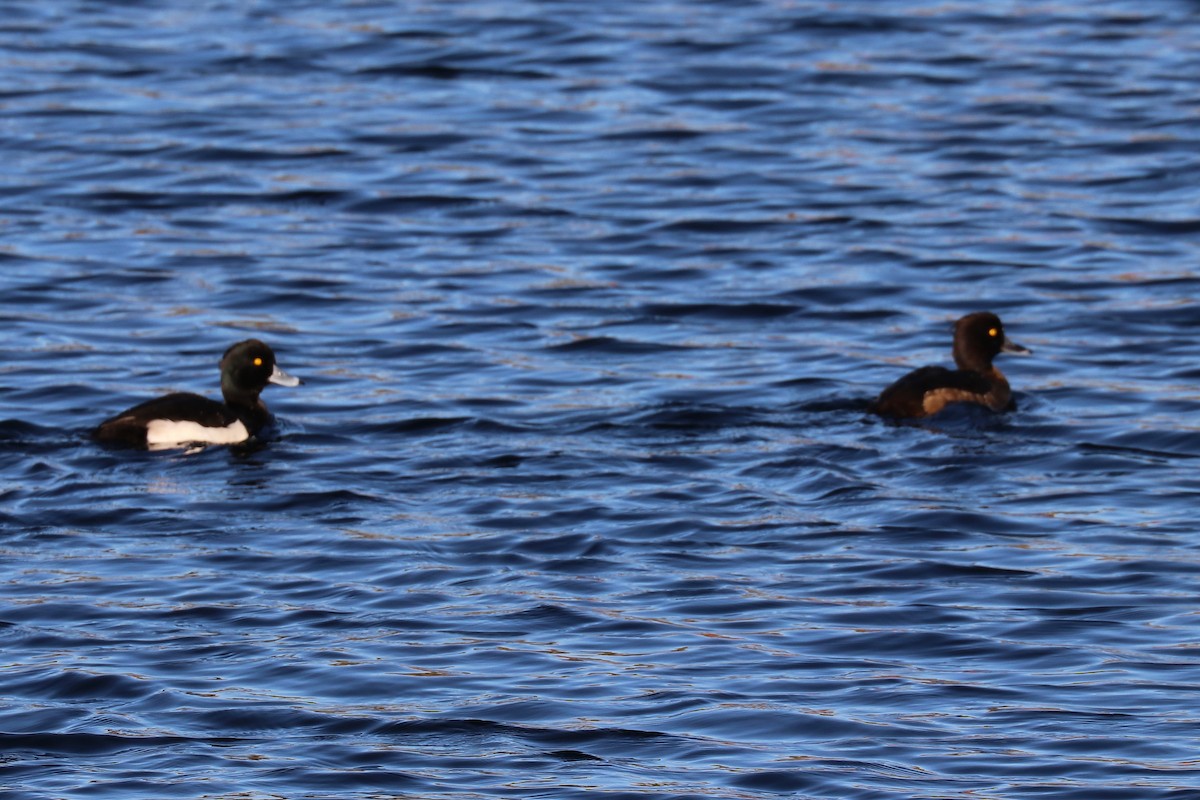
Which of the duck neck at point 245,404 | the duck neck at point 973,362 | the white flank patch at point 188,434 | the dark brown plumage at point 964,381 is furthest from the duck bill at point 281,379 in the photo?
the duck neck at point 973,362

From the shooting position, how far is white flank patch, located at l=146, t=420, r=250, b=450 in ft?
45.0

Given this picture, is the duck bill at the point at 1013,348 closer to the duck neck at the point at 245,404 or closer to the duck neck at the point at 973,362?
the duck neck at the point at 973,362

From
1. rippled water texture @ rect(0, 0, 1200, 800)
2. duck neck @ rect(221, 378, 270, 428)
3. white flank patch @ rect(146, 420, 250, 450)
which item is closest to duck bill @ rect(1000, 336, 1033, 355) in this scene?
rippled water texture @ rect(0, 0, 1200, 800)

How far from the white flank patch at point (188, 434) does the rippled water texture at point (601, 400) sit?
7.2 inches

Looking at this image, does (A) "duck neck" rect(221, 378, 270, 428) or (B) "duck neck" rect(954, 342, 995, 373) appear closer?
(A) "duck neck" rect(221, 378, 270, 428)

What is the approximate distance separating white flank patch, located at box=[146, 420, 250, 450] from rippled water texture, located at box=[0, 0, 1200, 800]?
0.18 meters

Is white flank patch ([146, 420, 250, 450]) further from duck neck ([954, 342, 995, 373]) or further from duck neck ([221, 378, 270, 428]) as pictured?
duck neck ([954, 342, 995, 373])

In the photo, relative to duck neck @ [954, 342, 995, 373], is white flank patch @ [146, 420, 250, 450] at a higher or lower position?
higher

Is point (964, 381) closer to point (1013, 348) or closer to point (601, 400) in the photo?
point (1013, 348)

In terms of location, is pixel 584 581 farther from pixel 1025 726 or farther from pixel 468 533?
pixel 1025 726

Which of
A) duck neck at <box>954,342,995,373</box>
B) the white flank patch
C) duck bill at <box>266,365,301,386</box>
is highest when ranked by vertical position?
duck bill at <box>266,365,301,386</box>

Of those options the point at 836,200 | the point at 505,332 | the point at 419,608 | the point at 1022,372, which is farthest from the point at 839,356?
the point at 419,608

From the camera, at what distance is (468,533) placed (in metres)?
11.9

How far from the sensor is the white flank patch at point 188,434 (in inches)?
539
